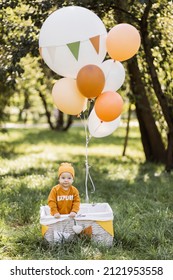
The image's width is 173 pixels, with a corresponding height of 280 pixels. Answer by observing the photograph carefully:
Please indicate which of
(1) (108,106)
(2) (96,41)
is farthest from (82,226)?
(2) (96,41)

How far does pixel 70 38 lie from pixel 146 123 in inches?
222

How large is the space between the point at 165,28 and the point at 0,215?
4.16 metres

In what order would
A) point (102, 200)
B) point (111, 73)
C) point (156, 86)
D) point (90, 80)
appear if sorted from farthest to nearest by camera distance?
point (156, 86) < point (102, 200) < point (111, 73) < point (90, 80)

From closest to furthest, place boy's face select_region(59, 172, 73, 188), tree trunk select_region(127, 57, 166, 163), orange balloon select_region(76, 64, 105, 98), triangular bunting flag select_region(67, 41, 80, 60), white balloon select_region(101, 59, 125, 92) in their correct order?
orange balloon select_region(76, 64, 105, 98) < triangular bunting flag select_region(67, 41, 80, 60) < boy's face select_region(59, 172, 73, 188) < white balloon select_region(101, 59, 125, 92) < tree trunk select_region(127, 57, 166, 163)

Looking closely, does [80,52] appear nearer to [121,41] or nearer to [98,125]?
[121,41]

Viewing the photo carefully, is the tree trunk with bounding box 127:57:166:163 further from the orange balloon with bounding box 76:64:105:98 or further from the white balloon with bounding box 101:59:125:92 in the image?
the orange balloon with bounding box 76:64:105:98

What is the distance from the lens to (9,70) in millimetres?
7121

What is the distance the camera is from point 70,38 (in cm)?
451

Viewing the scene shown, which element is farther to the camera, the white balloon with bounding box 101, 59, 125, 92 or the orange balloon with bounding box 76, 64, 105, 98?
the white balloon with bounding box 101, 59, 125, 92

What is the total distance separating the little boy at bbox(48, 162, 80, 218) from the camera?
463cm

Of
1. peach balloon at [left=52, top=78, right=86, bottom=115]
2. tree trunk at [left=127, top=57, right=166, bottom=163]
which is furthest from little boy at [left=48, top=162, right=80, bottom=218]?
tree trunk at [left=127, top=57, right=166, bottom=163]

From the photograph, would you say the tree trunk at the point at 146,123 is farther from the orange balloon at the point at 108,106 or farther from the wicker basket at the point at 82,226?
the wicker basket at the point at 82,226

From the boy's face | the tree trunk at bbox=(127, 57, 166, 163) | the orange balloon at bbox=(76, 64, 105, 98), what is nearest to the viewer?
the orange balloon at bbox=(76, 64, 105, 98)

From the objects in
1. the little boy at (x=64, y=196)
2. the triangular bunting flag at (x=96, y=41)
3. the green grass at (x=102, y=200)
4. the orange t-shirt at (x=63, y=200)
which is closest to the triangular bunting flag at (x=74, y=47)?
the triangular bunting flag at (x=96, y=41)
